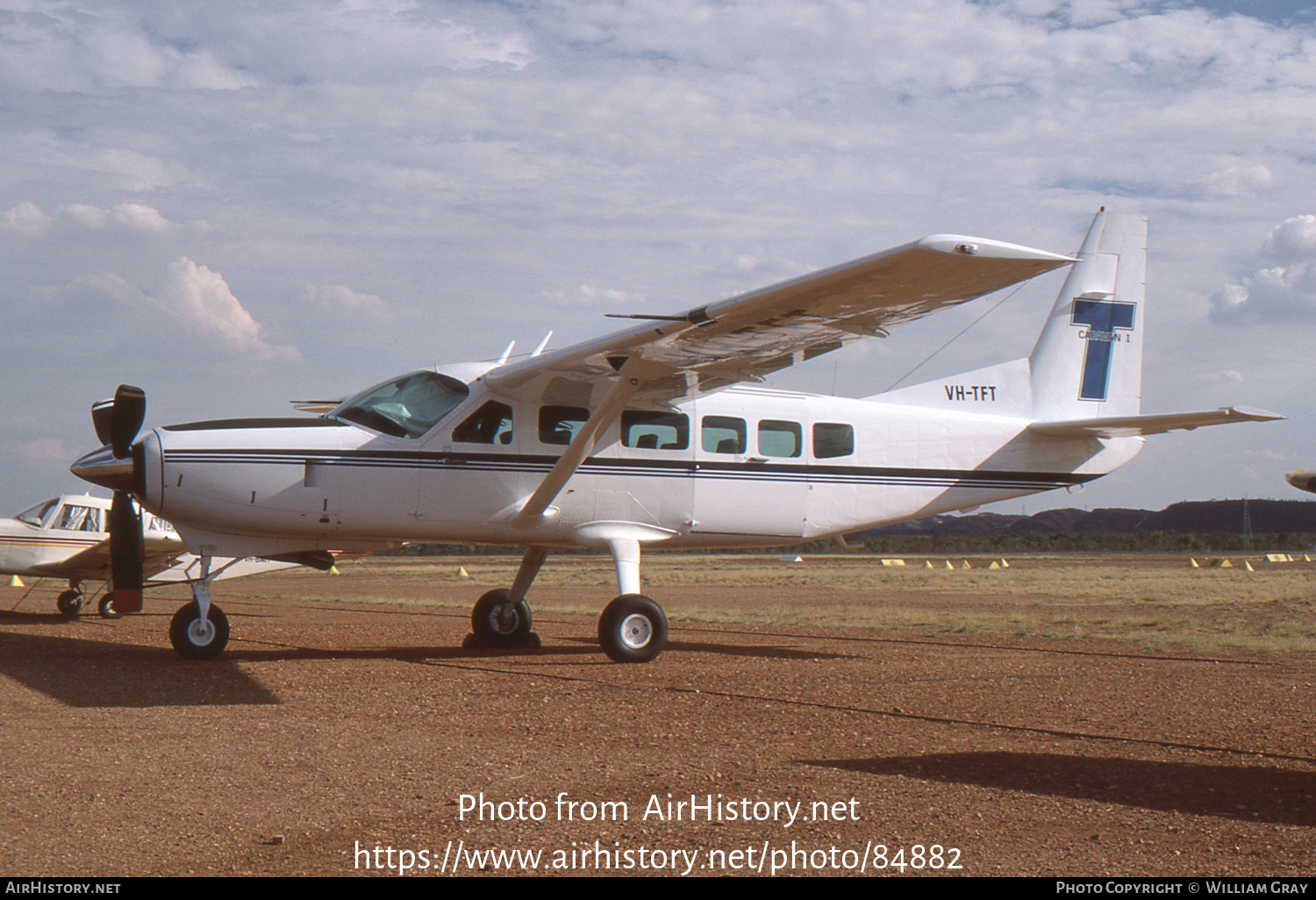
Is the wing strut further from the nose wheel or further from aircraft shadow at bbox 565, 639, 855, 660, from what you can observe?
aircraft shadow at bbox 565, 639, 855, 660

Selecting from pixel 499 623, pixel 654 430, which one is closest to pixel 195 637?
pixel 499 623

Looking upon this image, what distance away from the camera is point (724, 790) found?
4879 millimetres

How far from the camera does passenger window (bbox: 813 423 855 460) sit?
11891 millimetres

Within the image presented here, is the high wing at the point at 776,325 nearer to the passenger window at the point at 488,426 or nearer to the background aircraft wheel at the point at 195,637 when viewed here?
the passenger window at the point at 488,426

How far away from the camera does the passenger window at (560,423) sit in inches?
428

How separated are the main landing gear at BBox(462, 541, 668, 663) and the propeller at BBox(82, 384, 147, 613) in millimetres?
3807

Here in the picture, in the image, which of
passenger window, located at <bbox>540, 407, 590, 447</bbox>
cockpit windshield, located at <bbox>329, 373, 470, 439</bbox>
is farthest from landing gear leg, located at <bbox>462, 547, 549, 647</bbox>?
cockpit windshield, located at <bbox>329, 373, 470, 439</bbox>

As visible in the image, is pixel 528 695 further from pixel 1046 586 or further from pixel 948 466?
pixel 1046 586

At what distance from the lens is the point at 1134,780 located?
5.04 metres

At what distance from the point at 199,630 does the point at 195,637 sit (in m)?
0.08

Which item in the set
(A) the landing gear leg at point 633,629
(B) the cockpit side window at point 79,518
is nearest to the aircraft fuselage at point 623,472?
(A) the landing gear leg at point 633,629

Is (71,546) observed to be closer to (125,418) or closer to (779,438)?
(125,418)

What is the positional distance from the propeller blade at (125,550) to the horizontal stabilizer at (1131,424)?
10.1 m
